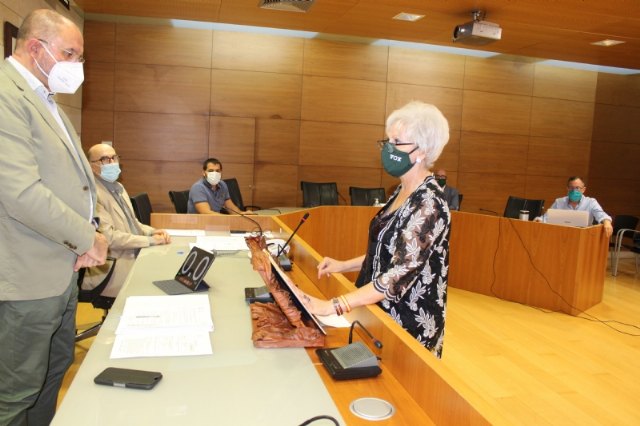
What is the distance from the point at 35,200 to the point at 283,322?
904 millimetres

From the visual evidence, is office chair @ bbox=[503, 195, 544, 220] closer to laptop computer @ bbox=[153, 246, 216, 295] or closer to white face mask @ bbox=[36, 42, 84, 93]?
laptop computer @ bbox=[153, 246, 216, 295]

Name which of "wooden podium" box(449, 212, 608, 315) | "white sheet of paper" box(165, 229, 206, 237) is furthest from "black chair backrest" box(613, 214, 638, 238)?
"white sheet of paper" box(165, 229, 206, 237)

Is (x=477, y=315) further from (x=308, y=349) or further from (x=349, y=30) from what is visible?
(x=349, y=30)

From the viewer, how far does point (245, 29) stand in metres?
7.10

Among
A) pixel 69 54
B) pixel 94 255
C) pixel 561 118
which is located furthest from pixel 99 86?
pixel 561 118

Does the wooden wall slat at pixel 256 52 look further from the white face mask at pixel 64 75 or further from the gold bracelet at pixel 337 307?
the gold bracelet at pixel 337 307

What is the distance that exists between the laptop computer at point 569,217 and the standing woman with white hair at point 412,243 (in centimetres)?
353

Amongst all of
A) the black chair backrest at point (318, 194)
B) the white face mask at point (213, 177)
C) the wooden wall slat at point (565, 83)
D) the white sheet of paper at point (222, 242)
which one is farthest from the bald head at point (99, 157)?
the wooden wall slat at point (565, 83)

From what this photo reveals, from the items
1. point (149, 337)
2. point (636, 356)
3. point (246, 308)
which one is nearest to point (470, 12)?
point (636, 356)

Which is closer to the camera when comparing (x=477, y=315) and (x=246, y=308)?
(x=246, y=308)

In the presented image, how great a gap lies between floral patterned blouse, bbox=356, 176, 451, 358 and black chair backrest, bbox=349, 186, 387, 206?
16.2 feet

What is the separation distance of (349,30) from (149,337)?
5993 millimetres

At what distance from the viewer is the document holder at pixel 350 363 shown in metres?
1.28

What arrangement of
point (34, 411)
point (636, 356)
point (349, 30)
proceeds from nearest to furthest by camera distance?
point (34, 411) → point (636, 356) → point (349, 30)
